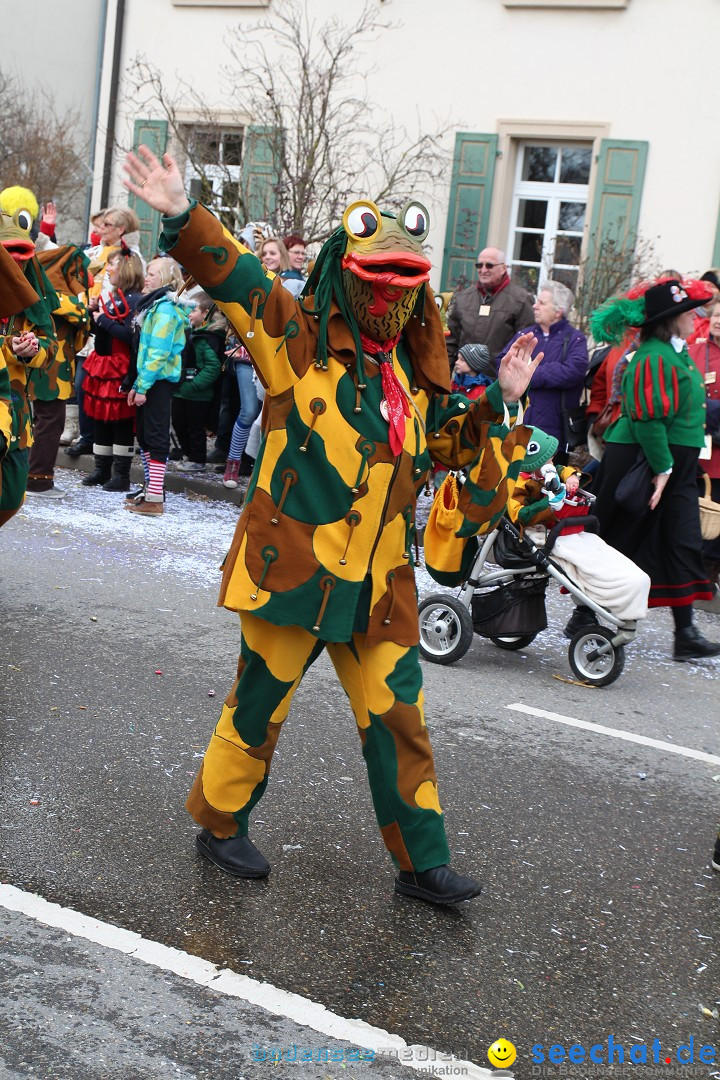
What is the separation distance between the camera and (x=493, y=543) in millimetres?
6758

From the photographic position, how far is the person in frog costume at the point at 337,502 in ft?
11.4

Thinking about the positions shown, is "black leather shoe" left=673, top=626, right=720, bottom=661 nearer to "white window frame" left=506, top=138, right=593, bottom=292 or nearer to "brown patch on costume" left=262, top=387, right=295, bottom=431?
"brown patch on costume" left=262, top=387, right=295, bottom=431

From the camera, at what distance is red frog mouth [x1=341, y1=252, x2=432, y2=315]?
3471mm

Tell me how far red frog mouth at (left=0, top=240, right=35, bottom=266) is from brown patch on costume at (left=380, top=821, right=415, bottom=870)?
3362 millimetres

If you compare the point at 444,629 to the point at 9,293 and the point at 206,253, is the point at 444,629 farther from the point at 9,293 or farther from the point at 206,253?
the point at 206,253

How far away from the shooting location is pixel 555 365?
9359mm

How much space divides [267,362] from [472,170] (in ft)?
41.0

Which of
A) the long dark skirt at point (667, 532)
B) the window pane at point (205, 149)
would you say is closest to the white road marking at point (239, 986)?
the long dark skirt at point (667, 532)

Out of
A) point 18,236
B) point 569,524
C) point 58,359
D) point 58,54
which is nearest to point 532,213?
point 58,54

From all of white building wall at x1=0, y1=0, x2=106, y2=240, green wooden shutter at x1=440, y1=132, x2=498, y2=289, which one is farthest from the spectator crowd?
white building wall at x1=0, y1=0, x2=106, y2=240

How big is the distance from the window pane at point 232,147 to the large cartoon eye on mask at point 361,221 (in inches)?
520

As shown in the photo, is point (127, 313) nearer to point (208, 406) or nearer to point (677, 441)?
point (208, 406)

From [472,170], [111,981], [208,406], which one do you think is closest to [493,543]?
[111,981]

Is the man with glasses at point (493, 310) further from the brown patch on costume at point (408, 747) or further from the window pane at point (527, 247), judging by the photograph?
the brown patch on costume at point (408, 747)
